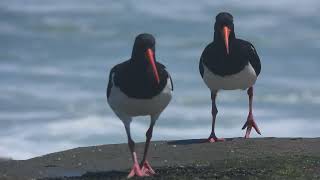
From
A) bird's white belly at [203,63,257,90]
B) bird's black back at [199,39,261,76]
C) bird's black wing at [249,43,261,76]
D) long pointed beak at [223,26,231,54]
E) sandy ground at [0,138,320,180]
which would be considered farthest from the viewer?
bird's black wing at [249,43,261,76]

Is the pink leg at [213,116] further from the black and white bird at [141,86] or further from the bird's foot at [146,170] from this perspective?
the black and white bird at [141,86]

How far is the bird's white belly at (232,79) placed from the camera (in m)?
17.3

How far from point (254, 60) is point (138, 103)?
481 cm

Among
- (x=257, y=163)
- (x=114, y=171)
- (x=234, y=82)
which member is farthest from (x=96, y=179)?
(x=234, y=82)

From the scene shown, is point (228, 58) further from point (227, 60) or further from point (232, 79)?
point (232, 79)

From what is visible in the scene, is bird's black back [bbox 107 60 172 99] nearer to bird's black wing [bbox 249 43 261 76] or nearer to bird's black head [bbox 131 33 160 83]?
bird's black head [bbox 131 33 160 83]

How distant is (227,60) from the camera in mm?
17125

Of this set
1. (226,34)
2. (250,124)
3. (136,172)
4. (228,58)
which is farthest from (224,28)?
(136,172)

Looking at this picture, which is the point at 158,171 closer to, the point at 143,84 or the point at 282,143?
the point at 143,84

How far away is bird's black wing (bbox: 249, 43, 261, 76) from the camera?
17.5 m

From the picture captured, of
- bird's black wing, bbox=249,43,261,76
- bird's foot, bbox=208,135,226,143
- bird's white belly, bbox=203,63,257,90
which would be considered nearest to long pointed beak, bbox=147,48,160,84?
bird's white belly, bbox=203,63,257,90

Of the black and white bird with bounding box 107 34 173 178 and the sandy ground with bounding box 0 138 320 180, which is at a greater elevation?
the black and white bird with bounding box 107 34 173 178

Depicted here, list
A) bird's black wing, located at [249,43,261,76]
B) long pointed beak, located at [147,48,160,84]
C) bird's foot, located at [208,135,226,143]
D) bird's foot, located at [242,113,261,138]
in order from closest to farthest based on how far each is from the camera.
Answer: long pointed beak, located at [147,48,160,84] → bird's black wing, located at [249,43,261,76] → bird's foot, located at [208,135,226,143] → bird's foot, located at [242,113,261,138]

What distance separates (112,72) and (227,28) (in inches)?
150
